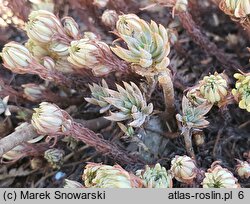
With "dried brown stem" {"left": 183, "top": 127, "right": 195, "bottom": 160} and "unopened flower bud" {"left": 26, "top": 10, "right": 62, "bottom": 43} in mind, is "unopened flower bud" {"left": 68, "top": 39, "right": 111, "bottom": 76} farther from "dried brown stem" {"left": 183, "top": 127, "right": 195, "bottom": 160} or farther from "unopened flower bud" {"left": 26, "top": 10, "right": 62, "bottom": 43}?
"dried brown stem" {"left": 183, "top": 127, "right": 195, "bottom": 160}

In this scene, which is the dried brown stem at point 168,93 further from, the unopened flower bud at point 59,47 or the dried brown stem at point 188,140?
the unopened flower bud at point 59,47

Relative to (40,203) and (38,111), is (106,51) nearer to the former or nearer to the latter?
(38,111)

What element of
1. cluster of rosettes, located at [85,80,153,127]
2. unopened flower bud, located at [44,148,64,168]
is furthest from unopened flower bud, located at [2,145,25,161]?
cluster of rosettes, located at [85,80,153,127]

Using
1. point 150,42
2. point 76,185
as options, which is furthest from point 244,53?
point 76,185

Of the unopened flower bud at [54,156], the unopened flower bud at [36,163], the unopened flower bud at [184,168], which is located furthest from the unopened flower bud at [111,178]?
the unopened flower bud at [36,163]

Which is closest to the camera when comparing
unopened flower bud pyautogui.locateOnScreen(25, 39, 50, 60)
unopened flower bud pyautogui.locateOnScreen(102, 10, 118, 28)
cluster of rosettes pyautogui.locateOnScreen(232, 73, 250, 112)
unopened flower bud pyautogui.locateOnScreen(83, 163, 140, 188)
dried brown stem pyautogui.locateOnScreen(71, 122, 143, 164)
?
unopened flower bud pyautogui.locateOnScreen(83, 163, 140, 188)

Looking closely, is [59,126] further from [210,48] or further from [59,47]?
[210,48]
